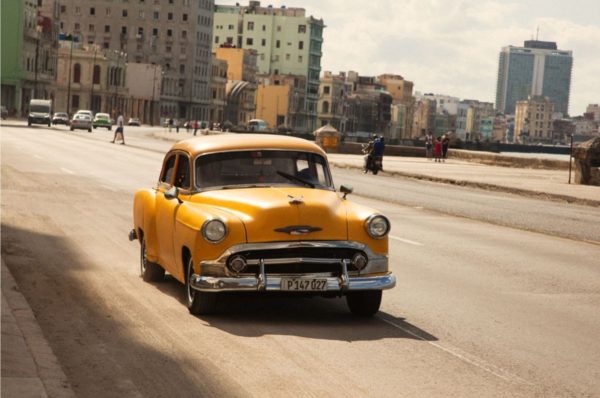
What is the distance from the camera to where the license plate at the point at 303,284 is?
10.6 metres

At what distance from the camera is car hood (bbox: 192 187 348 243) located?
1077 cm

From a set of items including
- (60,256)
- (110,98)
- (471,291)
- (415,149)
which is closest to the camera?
(471,291)

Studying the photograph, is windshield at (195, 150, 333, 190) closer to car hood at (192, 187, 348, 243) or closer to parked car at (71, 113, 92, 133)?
car hood at (192, 187, 348, 243)

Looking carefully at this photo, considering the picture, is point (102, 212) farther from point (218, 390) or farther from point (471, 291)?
point (218, 390)

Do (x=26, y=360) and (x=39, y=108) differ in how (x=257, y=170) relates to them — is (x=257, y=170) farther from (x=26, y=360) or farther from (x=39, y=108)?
(x=39, y=108)

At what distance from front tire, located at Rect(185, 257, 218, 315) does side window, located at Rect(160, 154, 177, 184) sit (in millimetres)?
2032

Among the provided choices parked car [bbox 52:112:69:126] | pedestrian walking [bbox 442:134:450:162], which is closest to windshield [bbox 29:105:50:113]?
parked car [bbox 52:112:69:126]

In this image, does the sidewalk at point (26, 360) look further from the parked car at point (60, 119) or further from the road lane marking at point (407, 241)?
the parked car at point (60, 119)

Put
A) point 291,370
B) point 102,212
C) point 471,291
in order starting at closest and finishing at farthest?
point 291,370
point 471,291
point 102,212

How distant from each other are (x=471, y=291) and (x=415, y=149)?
7680 centimetres

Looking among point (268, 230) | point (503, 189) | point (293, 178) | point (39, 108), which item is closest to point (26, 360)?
point (268, 230)

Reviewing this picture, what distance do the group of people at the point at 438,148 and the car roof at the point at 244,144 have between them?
65.1 metres

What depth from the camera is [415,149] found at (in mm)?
89938

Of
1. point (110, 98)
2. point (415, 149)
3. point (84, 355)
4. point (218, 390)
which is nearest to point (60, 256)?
point (84, 355)
